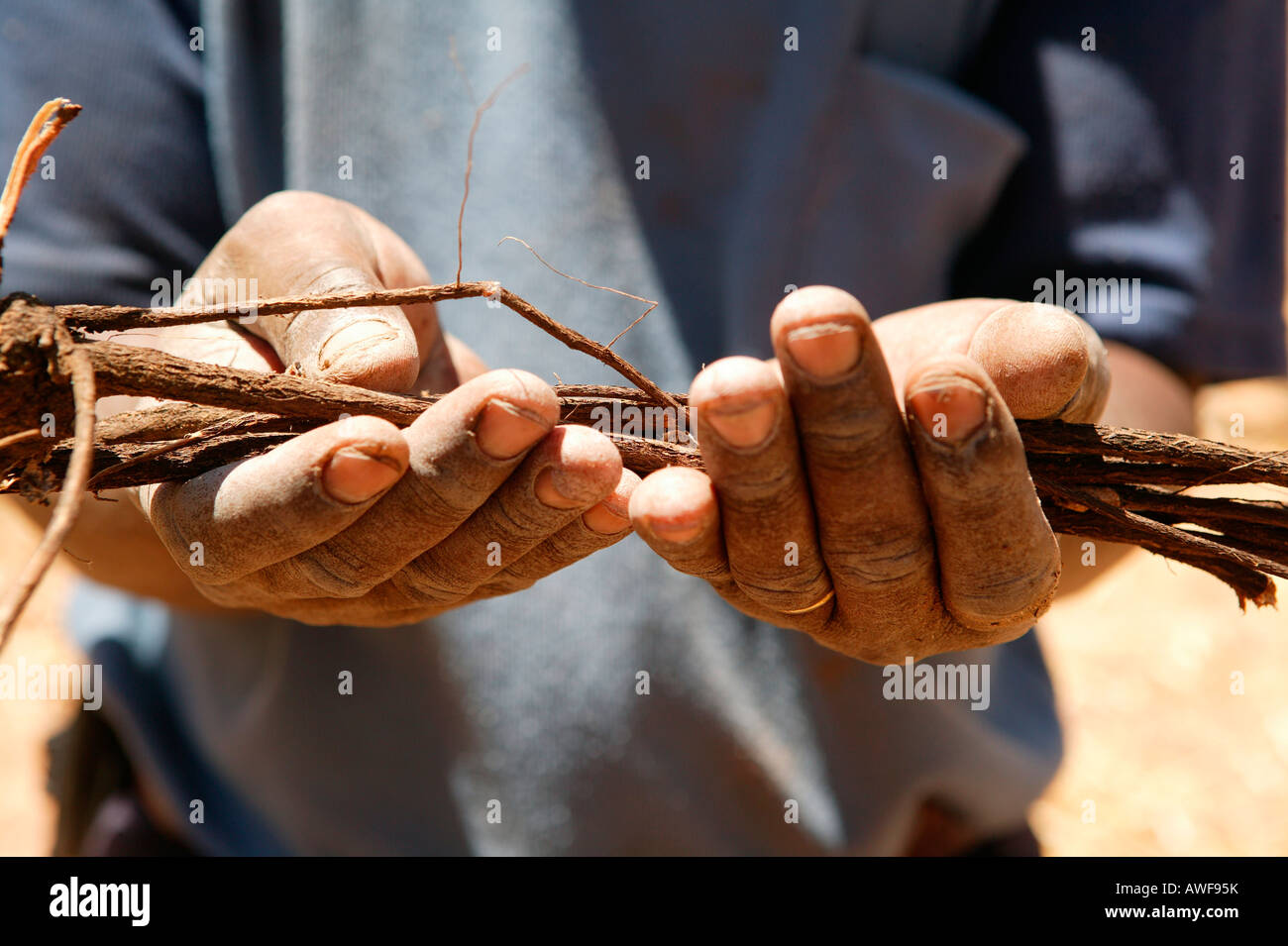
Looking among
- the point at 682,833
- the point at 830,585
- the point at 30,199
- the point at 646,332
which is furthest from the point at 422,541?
the point at 30,199

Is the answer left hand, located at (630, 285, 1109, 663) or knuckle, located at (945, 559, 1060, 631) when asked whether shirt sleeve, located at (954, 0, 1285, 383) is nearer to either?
left hand, located at (630, 285, 1109, 663)

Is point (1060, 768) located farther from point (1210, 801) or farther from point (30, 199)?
point (30, 199)

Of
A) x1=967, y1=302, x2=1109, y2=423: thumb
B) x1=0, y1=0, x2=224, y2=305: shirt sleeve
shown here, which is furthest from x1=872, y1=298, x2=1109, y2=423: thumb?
x1=0, y1=0, x2=224, y2=305: shirt sleeve

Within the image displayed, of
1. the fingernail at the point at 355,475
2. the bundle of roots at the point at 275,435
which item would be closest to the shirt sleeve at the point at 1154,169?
the bundle of roots at the point at 275,435

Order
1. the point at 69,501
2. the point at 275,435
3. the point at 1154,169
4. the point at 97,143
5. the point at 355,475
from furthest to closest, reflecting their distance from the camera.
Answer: the point at 1154,169, the point at 97,143, the point at 275,435, the point at 355,475, the point at 69,501

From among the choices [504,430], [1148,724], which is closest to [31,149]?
[504,430]

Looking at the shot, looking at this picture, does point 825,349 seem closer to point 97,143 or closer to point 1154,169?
point 1154,169

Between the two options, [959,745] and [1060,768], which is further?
[1060,768]

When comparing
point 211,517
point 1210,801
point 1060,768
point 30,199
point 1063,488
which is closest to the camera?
point 211,517

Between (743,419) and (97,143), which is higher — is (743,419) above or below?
below
